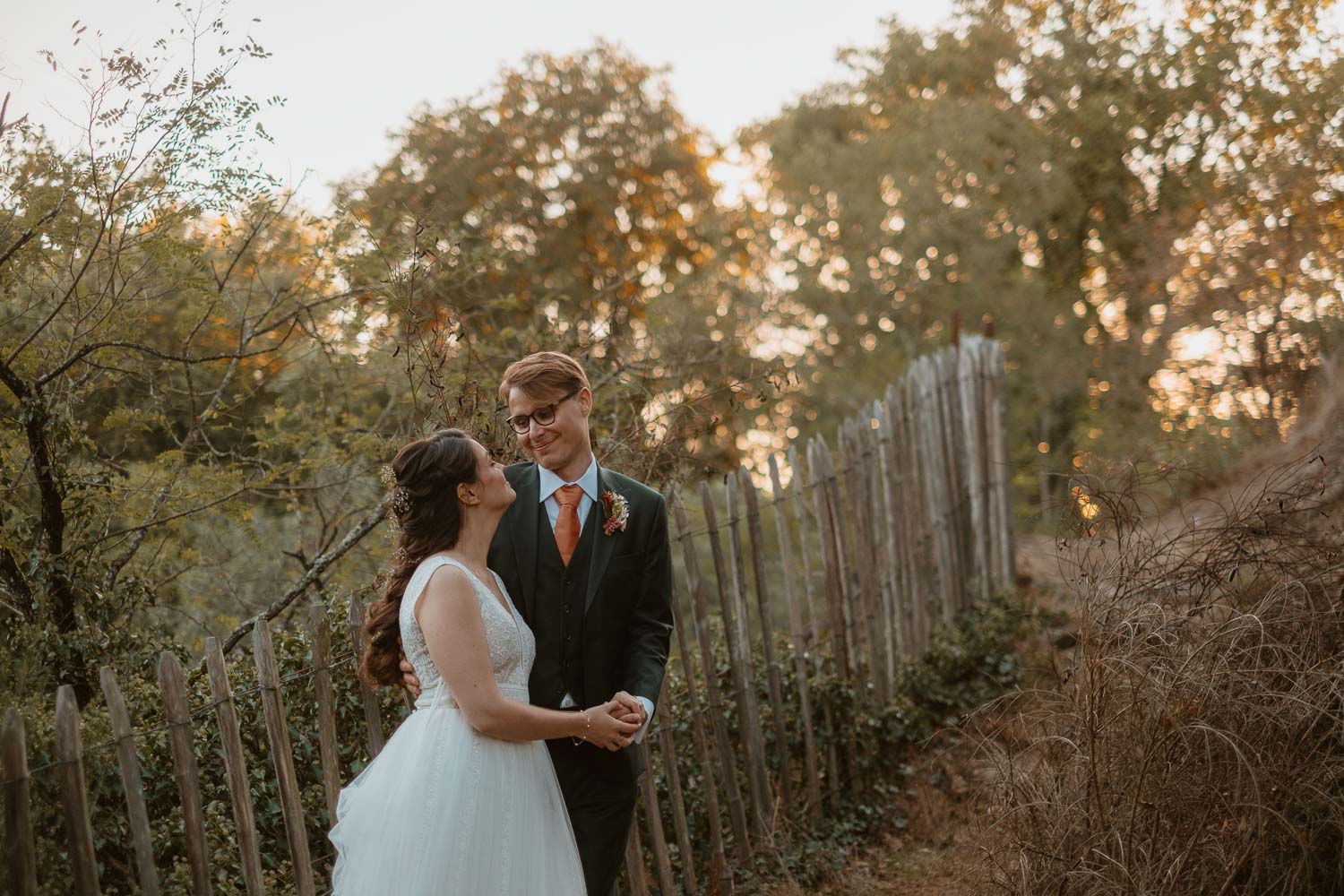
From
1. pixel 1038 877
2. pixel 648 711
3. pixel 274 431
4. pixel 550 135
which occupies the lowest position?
pixel 1038 877

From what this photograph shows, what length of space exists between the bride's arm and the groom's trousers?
0.43 meters

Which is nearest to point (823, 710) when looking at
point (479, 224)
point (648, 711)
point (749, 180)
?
point (648, 711)

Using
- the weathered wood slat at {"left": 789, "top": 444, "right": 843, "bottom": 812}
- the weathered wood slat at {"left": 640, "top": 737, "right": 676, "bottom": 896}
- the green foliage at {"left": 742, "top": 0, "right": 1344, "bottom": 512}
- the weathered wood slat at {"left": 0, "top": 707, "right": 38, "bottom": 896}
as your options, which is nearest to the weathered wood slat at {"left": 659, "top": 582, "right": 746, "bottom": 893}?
the weathered wood slat at {"left": 640, "top": 737, "right": 676, "bottom": 896}

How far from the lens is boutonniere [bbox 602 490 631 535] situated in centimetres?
333

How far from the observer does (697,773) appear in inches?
208

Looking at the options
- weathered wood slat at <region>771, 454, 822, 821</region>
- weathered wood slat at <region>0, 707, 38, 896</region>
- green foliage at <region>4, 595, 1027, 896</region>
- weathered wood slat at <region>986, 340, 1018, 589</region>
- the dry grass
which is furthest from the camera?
weathered wood slat at <region>986, 340, 1018, 589</region>

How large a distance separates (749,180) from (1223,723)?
2513 cm

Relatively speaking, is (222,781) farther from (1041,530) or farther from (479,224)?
(479,224)

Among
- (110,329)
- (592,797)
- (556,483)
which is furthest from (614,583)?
(110,329)

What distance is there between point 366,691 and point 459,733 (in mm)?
724

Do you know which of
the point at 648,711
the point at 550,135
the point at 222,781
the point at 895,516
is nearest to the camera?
the point at 648,711

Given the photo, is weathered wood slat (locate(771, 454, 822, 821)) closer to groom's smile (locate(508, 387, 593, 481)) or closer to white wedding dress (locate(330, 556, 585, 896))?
groom's smile (locate(508, 387, 593, 481))

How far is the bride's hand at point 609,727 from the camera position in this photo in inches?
117

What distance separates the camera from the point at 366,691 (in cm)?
345
